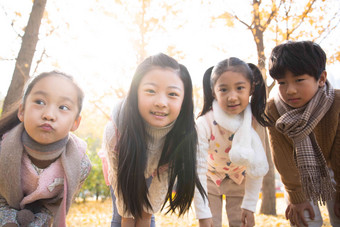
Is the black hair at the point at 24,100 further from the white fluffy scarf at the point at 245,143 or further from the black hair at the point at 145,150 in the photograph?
the white fluffy scarf at the point at 245,143

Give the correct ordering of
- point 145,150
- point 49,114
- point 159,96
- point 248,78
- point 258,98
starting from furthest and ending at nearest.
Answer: point 258,98, point 248,78, point 145,150, point 159,96, point 49,114

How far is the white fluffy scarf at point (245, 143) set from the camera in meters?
2.45

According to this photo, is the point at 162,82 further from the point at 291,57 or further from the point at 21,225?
the point at 21,225

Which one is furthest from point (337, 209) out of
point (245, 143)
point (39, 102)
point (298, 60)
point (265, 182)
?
point (265, 182)

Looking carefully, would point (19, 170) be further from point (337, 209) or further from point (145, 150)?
point (337, 209)

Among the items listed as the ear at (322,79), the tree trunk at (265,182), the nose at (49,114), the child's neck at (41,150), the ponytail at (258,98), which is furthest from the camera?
the tree trunk at (265,182)

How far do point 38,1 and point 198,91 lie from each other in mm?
6711

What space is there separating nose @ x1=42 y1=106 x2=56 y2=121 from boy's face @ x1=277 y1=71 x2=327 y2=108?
1.78 m

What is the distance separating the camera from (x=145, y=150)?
2.17m

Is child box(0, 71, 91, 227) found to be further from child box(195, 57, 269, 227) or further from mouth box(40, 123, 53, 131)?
child box(195, 57, 269, 227)

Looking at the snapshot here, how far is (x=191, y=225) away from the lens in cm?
459

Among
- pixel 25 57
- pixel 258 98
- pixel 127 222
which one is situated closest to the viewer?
pixel 127 222

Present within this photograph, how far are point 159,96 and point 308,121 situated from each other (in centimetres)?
129

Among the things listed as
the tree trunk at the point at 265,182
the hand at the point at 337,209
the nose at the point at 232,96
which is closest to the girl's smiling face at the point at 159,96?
the nose at the point at 232,96
